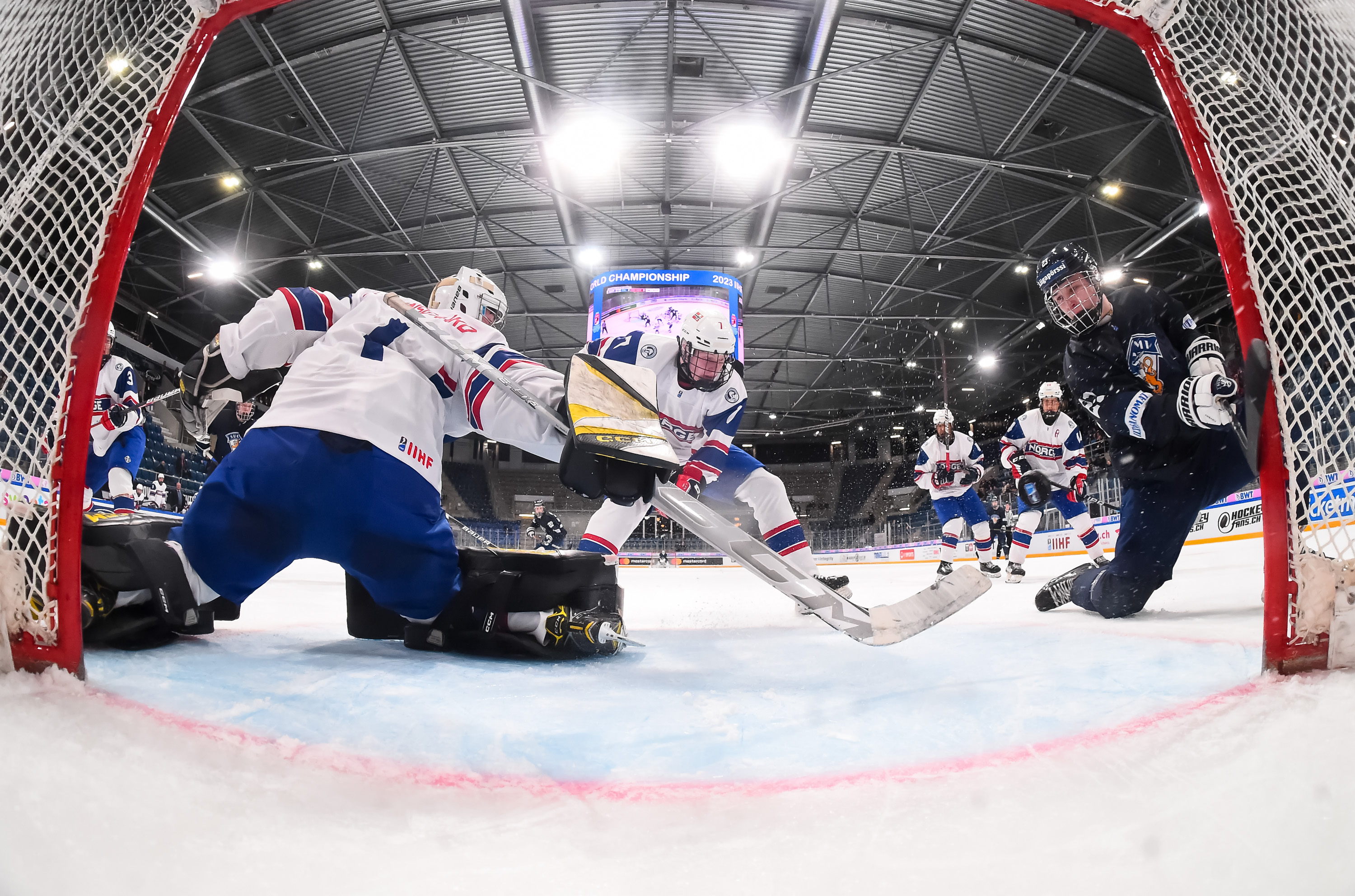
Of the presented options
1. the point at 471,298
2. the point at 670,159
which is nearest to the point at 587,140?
the point at 670,159

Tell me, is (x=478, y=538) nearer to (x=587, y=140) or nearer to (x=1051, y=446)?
(x=1051, y=446)

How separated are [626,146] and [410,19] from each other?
2.97 meters

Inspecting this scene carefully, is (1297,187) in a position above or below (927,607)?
above

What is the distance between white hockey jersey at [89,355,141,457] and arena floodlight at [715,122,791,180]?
23.7ft

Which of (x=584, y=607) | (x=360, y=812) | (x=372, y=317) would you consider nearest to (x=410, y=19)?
(x=372, y=317)

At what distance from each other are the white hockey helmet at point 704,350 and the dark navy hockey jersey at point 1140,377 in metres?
1.39

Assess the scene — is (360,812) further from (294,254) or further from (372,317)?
(294,254)

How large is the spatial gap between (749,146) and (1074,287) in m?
7.39

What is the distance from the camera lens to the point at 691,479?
3.53 meters

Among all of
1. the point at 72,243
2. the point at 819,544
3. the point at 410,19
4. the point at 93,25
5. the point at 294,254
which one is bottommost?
the point at 819,544

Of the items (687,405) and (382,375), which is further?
(687,405)

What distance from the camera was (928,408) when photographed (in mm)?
23672

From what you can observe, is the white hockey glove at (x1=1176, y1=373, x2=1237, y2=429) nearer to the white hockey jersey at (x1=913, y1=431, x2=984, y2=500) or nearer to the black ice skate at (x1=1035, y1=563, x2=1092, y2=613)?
the black ice skate at (x1=1035, y1=563, x2=1092, y2=613)

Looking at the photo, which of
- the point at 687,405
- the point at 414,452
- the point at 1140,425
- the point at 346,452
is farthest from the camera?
the point at 687,405
